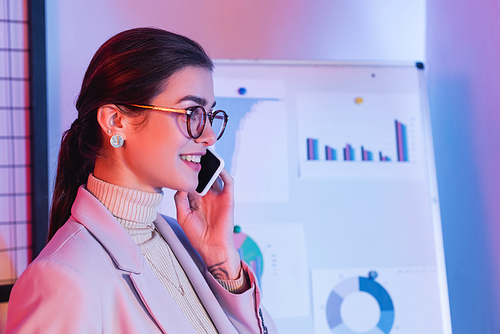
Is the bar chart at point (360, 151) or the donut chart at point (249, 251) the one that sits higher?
the bar chart at point (360, 151)

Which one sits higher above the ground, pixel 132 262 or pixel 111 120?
pixel 111 120

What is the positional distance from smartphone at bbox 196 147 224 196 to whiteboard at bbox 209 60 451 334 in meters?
0.41

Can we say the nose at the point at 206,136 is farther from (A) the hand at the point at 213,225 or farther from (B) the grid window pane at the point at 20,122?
(B) the grid window pane at the point at 20,122

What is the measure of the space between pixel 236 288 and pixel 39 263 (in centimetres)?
57

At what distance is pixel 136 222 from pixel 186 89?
36 cm

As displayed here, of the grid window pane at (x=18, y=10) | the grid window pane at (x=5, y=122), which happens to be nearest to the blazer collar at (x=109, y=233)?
the grid window pane at (x=5, y=122)

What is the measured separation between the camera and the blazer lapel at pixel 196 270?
3.32ft

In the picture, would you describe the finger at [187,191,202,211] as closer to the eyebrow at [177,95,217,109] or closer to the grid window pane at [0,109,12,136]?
the eyebrow at [177,95,217,109]

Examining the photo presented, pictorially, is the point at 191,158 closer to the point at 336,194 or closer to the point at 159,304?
the point at 159,304

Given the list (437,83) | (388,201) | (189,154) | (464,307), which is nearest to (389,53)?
(437,83)

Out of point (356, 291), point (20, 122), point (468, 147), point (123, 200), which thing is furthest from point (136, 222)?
point (468, 147)

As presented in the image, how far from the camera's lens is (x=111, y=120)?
96 cm

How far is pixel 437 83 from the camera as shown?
179 cm

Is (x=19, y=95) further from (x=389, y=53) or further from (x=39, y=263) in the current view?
(x=389, y=53)
